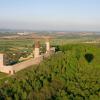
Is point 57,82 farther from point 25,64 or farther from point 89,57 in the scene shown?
point 89,57

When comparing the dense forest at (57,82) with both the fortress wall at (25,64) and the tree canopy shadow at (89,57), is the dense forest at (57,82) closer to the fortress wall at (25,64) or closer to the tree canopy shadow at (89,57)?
the tree canopy shadow at (89,57)

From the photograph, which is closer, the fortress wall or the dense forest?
the dense forest

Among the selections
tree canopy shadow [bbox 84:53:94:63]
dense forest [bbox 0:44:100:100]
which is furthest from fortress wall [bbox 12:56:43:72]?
tree canopy shadow [bbox 84:53:94:63]

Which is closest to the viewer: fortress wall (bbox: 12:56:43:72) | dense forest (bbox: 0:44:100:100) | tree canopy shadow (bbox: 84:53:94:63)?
dense forest (bbox: 0:44:100:100)

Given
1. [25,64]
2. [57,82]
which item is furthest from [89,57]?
[57,82]

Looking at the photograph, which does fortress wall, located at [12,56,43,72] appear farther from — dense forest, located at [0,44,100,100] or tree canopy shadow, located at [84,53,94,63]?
tree canopy shadow, located at [84,53,94,63]

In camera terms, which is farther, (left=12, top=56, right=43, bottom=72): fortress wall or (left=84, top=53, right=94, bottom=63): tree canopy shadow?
(left=84, top=53, right=94, bottom=63): tree canopy shadow

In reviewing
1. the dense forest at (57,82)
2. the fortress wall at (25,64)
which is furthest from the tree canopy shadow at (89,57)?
the fortress wall at (25,64)

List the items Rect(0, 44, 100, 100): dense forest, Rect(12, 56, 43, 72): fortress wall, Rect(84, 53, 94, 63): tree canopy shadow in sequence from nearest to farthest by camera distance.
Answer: Rect(0, 44, 100, 100): dense forest, Rect(12, 56, 43, 72): fortress wall, Rect(84, 53, 94, 63): tree canopy shadow

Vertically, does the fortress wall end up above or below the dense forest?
above

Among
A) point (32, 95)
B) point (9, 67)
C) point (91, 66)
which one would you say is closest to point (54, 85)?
point (32, 95)
